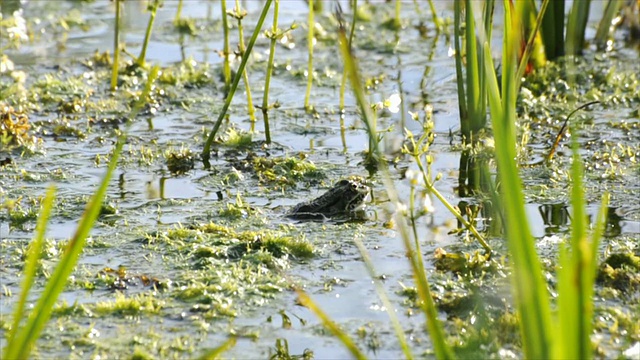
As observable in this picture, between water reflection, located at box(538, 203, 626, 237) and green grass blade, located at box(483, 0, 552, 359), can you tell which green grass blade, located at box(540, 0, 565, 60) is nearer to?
water reflection, located at box(538, 203, 626, 237)

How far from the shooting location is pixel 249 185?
5.06m

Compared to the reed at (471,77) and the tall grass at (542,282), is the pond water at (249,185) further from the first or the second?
the tall grass at (542,282)

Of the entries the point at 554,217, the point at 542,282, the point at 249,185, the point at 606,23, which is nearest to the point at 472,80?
the point at 554,217

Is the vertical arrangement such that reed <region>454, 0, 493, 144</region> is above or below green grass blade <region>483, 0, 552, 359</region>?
above

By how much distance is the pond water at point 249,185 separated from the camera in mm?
3465

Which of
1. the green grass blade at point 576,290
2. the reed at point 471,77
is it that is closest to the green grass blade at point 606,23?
the reed at point 471,77

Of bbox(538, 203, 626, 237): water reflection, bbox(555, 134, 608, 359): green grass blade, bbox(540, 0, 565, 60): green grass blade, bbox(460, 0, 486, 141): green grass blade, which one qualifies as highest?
bbox(540, 0, 565, 60): green grass blade

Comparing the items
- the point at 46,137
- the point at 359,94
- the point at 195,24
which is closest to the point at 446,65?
the point at 195,24

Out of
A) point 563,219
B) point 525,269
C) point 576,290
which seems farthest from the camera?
point 563,219

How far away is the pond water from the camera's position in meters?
3.46

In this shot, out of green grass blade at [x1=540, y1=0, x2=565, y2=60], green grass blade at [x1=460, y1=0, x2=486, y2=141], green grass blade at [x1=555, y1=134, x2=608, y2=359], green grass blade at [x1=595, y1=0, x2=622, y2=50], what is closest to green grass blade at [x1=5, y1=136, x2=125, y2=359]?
green grass blade at [x1=555, y1=134, x2=608, y2=359]

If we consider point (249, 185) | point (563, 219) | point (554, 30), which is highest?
point (554, 30)

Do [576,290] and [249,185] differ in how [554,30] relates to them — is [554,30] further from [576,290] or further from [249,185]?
[576,290]

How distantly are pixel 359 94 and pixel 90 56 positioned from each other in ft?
17.0
